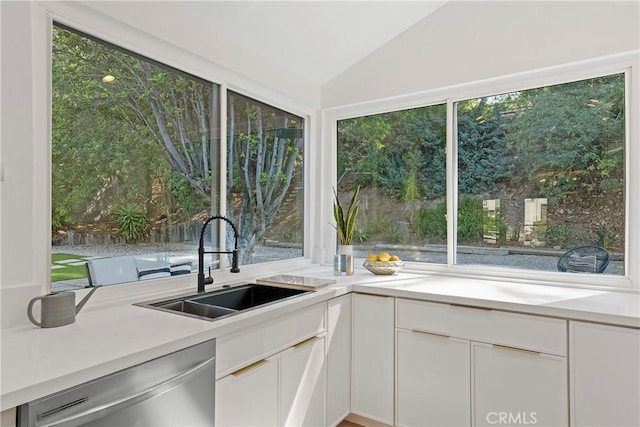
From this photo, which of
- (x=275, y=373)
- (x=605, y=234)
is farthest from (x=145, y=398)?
(x=605, y=234)

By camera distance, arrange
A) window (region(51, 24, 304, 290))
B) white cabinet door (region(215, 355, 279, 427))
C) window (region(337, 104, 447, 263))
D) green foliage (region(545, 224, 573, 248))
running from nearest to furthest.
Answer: white cabinet door (region(215, 355, 279, 427))
window (region(51, 24, 304, 290))
green foliage (region(545, 224, 573, 248))
window (region(337, 104, 447, 263))

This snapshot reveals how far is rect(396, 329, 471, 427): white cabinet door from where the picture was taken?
1.92 metres

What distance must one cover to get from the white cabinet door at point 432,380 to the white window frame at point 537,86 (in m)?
0.69

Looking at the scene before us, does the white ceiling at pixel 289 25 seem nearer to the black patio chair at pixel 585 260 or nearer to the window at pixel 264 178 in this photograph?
the window at pixel 264 178

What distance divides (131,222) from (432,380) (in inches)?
67.9

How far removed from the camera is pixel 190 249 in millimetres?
2107

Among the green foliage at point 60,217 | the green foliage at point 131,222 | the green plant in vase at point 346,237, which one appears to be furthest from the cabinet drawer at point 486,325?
the green foliage at point 60,217

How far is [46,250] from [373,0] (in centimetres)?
216

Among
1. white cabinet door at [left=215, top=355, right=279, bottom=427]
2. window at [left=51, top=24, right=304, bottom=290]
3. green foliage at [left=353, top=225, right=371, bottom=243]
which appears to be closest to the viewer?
white cabinet door at [left=215, top=355, right=279, bottom=427]

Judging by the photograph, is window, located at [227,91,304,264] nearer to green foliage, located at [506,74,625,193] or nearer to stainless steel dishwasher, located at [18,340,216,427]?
stainless steel dishwasher, located at [18,340,216,427]

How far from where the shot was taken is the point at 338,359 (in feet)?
7.11

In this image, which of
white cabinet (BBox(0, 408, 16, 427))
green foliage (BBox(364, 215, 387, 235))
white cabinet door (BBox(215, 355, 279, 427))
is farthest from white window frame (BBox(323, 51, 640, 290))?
white cabinet (BBox(0, 408, 16, 427))

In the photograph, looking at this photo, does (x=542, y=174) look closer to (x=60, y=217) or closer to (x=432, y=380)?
(x=432, y=380)

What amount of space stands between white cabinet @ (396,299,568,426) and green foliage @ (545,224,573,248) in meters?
0.73
